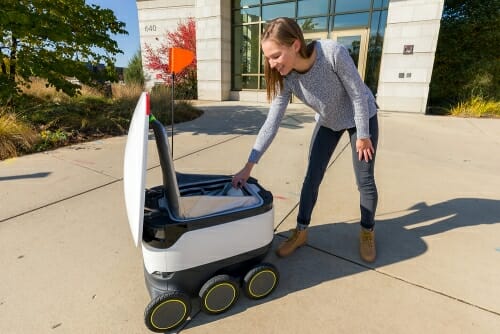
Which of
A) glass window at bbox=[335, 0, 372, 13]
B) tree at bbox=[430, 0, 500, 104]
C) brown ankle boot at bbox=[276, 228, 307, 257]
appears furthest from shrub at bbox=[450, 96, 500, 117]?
brown ankle boot at bbox=[276, 228, 307, 257]

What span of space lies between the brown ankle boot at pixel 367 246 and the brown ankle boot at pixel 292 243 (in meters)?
0.39

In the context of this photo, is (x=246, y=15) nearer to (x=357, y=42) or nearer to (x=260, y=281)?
(x=357, y=42)

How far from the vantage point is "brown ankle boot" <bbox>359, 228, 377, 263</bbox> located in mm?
1918

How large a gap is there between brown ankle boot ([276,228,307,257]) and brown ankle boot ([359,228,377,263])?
39 cm

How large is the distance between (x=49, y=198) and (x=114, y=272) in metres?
1.42

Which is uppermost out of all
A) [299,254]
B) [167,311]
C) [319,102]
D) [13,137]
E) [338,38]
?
[338,38]

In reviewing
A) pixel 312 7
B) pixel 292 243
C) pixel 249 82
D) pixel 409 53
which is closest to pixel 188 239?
pixel 292 243

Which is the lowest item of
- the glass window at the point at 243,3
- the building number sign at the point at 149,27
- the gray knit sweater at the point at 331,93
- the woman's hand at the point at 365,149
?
the woman's hand at the point at 365,149

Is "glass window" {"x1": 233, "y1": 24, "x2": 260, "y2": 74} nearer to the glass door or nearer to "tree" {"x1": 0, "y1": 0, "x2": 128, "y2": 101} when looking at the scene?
the glass door

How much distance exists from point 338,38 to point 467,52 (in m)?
4.18

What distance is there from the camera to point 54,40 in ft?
14.8

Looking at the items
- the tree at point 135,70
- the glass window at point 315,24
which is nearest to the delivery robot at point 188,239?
the glass window at point 315,24

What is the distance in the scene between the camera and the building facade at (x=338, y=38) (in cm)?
826

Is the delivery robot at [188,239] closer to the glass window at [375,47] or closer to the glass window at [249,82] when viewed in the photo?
the glass window at [375,47]
